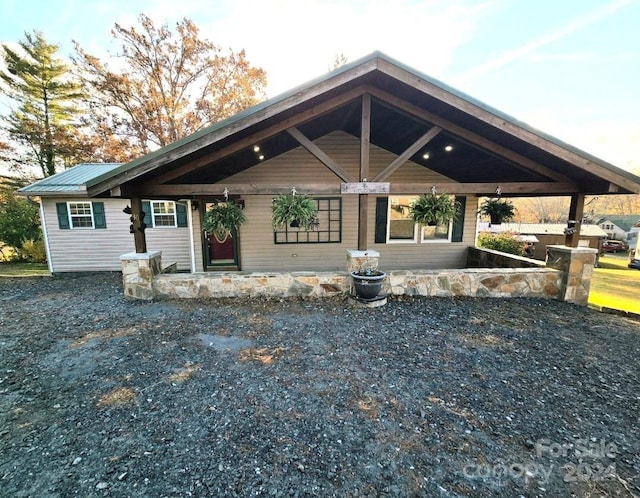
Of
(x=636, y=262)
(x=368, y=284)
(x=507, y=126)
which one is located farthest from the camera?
(x=636, y=262)

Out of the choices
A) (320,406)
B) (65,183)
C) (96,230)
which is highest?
(65,183)

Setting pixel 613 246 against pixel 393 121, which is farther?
pixel 613 246

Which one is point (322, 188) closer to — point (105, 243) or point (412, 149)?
point (412, 149)

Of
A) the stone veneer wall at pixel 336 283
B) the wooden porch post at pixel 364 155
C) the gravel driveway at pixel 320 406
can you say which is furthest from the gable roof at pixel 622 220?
the wooden porch post at pixel 364 155

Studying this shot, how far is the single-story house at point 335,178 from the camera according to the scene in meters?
4.44

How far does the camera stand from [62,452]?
6.45 ft

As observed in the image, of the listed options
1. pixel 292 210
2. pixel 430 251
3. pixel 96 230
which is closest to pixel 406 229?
pixel 430 251

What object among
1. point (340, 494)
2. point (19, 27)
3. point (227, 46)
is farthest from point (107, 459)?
point (19, 27)

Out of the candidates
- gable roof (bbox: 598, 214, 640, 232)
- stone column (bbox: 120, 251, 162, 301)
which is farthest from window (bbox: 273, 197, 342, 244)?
gable roof (bbox: 598, 214, 640, 232)

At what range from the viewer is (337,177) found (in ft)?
24.7

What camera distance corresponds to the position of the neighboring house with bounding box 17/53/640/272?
4.44 m

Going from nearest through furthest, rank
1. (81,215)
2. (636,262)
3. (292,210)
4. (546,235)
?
1. (292,210)
2. (81,215)
3. (636,262)
4. (546,235)

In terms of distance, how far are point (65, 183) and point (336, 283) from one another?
8578mm

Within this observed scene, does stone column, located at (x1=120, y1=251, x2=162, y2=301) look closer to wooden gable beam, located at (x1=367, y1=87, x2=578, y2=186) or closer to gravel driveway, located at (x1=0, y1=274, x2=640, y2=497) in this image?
gravel driveway, located at (x1=0, y1=274, x2=640, y2=497)
